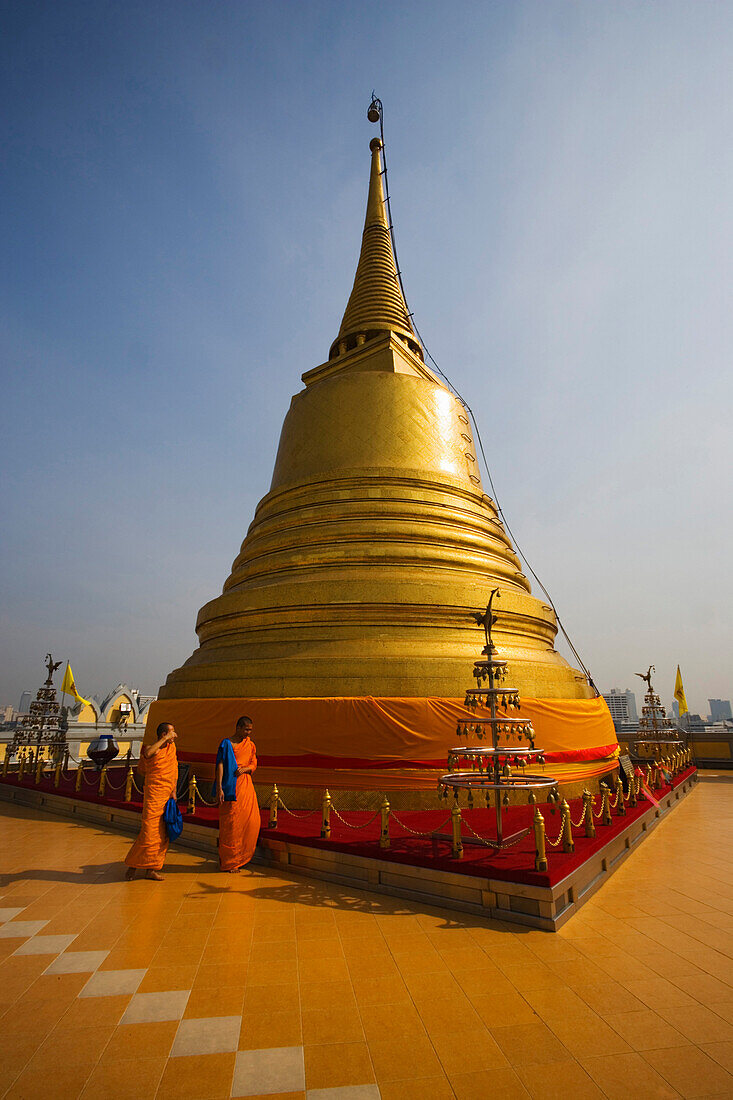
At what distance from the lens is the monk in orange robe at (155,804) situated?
6020 millimetres

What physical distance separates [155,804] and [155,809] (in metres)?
0.06

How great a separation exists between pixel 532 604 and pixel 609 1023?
8.02 metres

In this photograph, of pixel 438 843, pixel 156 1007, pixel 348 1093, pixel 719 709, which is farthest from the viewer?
pixel 719 709

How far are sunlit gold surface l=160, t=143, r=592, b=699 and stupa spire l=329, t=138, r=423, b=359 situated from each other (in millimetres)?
1061

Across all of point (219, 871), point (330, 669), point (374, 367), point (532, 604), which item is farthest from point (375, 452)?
point (219, 871)

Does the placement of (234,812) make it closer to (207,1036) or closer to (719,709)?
(207,1036)

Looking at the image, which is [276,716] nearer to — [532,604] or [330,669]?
[330,669]

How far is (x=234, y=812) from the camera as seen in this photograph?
6.23 metres

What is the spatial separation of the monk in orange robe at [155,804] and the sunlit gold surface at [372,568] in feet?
8.36

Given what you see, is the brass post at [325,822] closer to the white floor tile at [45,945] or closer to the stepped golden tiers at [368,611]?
the stepped golden tiers at [368,611]

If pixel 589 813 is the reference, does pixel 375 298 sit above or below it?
above

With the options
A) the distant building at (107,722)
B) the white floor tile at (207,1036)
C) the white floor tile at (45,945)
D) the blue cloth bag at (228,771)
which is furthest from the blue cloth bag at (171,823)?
the distant building at (107,722)

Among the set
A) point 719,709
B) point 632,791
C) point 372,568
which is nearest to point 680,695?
point 632,791

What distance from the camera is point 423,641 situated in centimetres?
916
